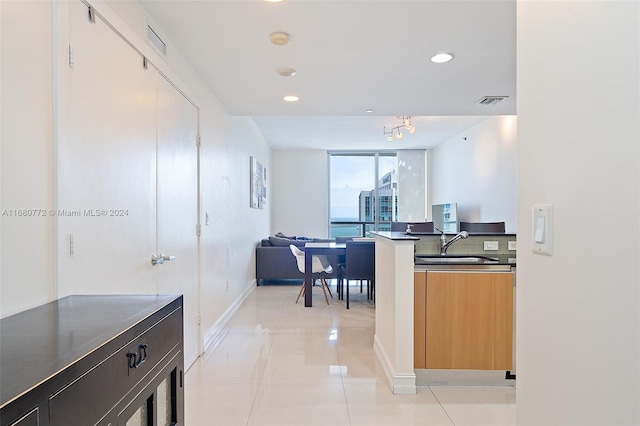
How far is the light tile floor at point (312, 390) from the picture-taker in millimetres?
2258

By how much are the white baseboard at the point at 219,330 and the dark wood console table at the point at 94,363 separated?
1961 millimetres

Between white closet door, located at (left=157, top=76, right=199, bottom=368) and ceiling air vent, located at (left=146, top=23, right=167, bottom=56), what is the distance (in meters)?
0.18

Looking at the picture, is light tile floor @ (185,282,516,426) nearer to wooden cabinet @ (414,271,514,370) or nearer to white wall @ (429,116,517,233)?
wooden cabinet @ (414,271,514,370)

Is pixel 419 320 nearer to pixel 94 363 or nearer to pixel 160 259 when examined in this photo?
pixel 160 259

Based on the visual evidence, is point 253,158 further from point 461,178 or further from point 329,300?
point 461,178

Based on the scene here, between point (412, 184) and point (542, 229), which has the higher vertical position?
point (412, 184)

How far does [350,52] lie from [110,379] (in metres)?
2.51

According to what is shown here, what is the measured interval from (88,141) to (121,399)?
1134 millimetres

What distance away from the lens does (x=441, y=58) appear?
2812 mm

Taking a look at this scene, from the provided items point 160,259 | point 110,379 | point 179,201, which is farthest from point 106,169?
point 110,379

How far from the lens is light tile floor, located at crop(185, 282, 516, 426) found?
2.26m

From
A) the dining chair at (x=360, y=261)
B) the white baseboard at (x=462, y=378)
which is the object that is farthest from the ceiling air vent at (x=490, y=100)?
the white baseboard at (x=462, y=378)

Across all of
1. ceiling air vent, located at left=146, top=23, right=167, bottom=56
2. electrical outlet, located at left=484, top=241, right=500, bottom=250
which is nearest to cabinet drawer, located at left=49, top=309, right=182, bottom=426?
ceiling air vent, located at left=146, top=23, right=167, bottom=56

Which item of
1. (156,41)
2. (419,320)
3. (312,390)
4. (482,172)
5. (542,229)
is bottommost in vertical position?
(312,390)
